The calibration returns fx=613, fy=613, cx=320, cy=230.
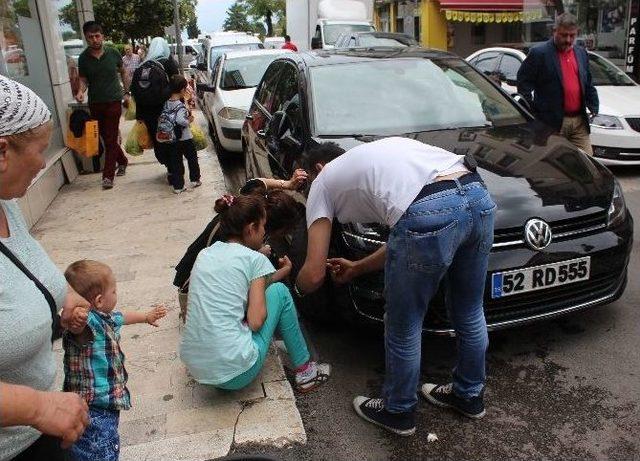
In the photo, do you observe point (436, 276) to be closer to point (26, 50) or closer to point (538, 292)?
point (538, 292)

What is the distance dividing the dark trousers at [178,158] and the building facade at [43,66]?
1.33 metres

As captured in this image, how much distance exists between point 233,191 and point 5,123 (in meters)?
6.05

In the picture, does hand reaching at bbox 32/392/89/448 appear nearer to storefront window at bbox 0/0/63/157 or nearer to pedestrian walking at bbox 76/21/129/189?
storefront window at bbox 0/0/63/157

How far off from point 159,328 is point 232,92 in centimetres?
580

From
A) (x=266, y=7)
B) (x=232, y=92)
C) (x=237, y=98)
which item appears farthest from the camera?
(x=266, y=7)

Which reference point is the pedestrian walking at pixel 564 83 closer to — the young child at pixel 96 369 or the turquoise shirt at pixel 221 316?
the turquoise shirt at pixel 221 316

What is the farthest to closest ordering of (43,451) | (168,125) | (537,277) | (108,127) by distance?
(108,127)
(168,125)
(537,277)
(43,451)

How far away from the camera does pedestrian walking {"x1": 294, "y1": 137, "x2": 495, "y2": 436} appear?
2.27m

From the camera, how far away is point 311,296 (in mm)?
3510

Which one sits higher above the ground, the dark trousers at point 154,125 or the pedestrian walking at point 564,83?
the pedestrian walking at point 564,83

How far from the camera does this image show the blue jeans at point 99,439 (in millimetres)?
2070

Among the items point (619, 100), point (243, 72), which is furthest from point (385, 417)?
point (243, 72)

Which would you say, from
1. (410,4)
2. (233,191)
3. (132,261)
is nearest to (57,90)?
(233,191)

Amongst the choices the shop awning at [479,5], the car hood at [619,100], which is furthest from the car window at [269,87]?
the shop awning at [479,5]
